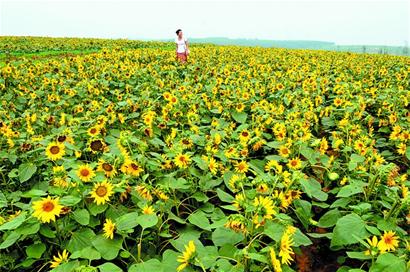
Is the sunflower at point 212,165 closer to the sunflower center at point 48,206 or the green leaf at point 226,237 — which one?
the green leaf at point 226,237

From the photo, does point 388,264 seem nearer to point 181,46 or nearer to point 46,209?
point 46,209

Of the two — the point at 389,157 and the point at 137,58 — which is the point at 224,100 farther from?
the point at 137,58

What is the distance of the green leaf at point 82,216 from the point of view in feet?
7.11

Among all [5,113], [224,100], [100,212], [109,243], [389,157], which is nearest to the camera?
[109,243]

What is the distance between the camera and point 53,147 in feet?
9.52

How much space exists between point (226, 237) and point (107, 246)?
664 mm

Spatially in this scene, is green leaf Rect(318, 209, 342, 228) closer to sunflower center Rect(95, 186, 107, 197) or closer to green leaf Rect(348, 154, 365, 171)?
green leaf Rect(348, 154, 365, 171)

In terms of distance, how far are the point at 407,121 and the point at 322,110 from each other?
0.97 m

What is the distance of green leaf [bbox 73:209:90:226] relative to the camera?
7.11 feet

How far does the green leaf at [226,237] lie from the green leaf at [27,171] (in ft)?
5.16

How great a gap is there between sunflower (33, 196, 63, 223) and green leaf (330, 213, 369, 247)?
61.0 inches

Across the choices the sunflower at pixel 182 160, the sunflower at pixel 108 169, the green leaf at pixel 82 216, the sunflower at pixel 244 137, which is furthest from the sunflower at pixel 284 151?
the green leaf at pixel 82 216

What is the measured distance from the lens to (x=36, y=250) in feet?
7.10

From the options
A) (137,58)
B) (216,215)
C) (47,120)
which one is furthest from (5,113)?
(137,58)
